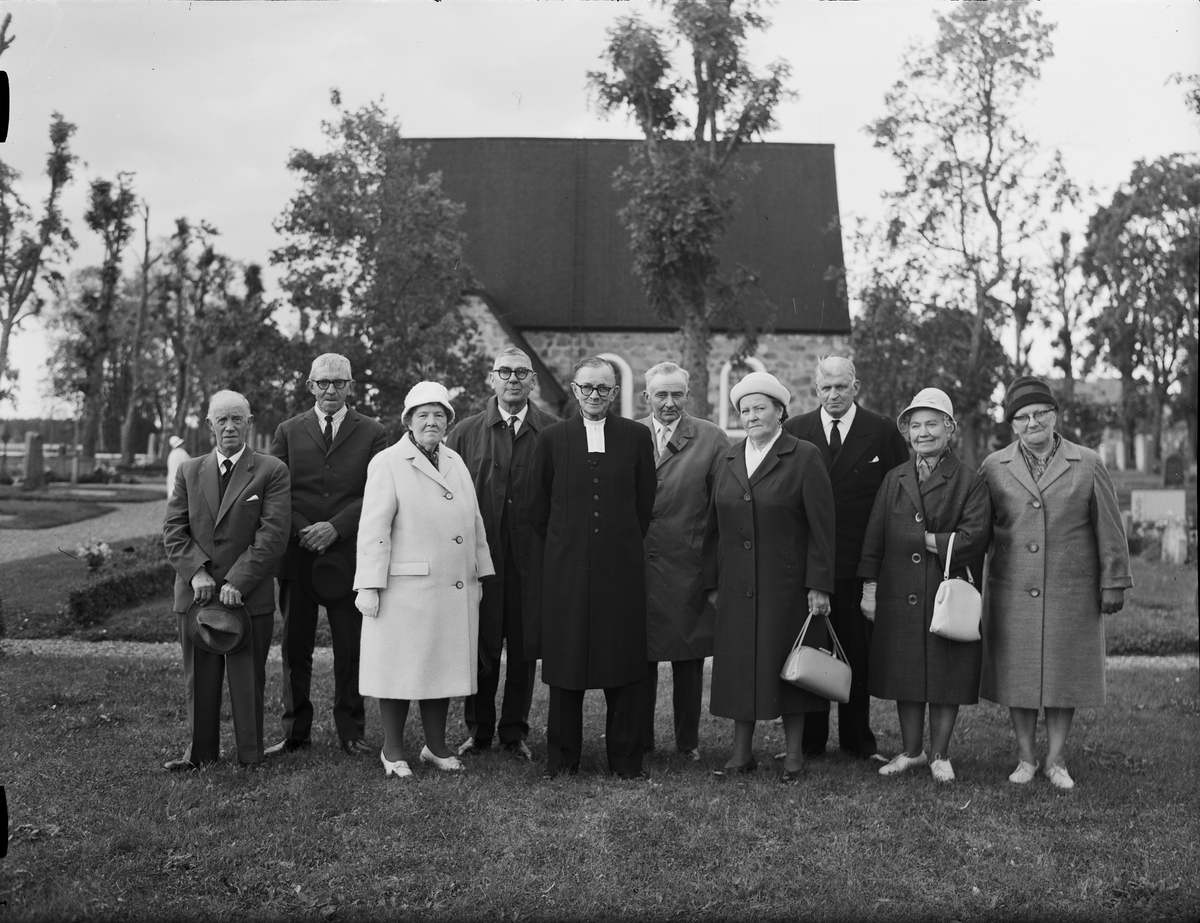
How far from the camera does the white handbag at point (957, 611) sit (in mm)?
5875

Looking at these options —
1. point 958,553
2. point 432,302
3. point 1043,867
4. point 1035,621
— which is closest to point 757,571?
point 958,553

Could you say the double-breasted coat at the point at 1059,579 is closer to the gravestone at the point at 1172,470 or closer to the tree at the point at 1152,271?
the tree at the point at 1152,271

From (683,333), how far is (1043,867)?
59.7 ft

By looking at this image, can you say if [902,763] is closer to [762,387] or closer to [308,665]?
[762,387]

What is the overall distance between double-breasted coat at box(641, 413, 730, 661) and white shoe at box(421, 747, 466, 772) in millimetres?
1205

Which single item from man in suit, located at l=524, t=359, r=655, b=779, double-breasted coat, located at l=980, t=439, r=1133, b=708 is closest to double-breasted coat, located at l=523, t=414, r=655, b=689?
man in suit, located at l=524, t=359, r=655, b=779

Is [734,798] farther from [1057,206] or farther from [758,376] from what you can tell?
[1057,206]

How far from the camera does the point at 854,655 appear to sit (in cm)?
662

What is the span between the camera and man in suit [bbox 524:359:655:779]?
19.9 ft

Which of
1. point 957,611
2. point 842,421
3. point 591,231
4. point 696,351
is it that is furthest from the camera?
point 591,231

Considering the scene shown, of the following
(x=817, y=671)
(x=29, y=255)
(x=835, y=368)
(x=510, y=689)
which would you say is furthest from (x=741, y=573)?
(x=29, y=255)

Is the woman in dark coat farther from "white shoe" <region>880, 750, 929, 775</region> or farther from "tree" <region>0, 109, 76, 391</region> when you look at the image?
"tree" <region>0, 109, 76, 391</region>

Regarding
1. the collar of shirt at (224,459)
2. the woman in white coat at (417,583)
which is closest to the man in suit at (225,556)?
the collar of shirt at (224,459)

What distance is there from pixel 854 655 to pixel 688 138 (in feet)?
54.9
